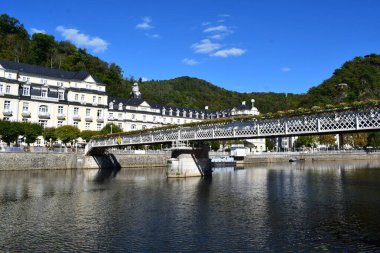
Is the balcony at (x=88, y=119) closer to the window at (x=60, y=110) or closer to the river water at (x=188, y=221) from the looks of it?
the window at (x=60, y=110)

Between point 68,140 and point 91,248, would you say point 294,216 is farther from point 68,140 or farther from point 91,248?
point 68,140

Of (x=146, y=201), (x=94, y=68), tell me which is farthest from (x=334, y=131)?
(x=94, y=68)

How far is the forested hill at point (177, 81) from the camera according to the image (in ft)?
379

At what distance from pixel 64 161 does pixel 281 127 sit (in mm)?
43043

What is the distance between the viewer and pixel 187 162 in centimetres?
4978

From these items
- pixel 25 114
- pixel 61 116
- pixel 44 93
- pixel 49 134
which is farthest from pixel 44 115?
pixel 49 134

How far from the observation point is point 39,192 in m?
33.1

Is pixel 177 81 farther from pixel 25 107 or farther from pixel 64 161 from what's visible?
pixel 64 161

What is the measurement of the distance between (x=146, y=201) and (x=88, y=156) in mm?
42540

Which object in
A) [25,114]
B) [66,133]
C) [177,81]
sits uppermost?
[177,81]

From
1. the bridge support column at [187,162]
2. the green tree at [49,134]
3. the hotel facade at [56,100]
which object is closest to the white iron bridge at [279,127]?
the bridge support column at [187,162]

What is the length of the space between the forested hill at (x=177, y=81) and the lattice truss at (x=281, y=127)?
75542 millimetres

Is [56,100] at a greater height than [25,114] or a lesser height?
greater

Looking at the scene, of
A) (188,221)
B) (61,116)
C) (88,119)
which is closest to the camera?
(188,221)
